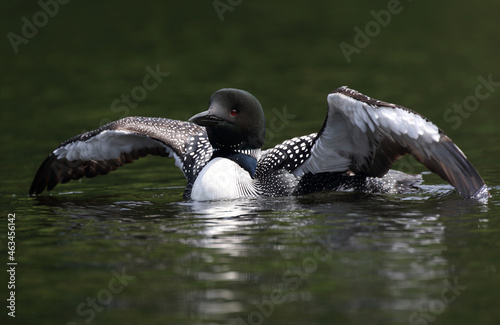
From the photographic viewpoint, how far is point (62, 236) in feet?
24.9

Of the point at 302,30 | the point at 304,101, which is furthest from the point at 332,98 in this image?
the point at 302,30

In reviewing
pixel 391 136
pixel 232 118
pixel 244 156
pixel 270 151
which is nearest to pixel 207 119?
pixel 232 118

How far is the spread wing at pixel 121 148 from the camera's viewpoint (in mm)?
9773

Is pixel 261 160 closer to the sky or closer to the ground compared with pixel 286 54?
closer to the ground

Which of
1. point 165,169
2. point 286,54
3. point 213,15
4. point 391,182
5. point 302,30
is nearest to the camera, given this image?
point 391,182

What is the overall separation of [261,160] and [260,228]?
5.73 feet

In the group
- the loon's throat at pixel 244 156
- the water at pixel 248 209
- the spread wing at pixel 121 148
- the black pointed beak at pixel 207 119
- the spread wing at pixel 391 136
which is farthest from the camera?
the spread wing at pixel 121 148

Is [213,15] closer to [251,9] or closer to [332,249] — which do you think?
[251,9]

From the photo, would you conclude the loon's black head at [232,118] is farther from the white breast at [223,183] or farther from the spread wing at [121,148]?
the spread wing at [121,148]

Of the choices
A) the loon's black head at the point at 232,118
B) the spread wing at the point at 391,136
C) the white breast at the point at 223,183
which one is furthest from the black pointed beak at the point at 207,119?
the spread wing at the point at 391,136

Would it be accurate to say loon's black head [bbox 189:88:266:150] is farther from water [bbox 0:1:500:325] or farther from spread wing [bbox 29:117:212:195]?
water [bbox 0:1:500:325]

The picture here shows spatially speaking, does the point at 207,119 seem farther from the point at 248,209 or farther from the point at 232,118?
the point at 248,209

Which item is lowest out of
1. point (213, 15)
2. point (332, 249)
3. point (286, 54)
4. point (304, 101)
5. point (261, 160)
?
point (332, 249)

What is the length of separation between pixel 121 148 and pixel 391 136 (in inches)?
133
